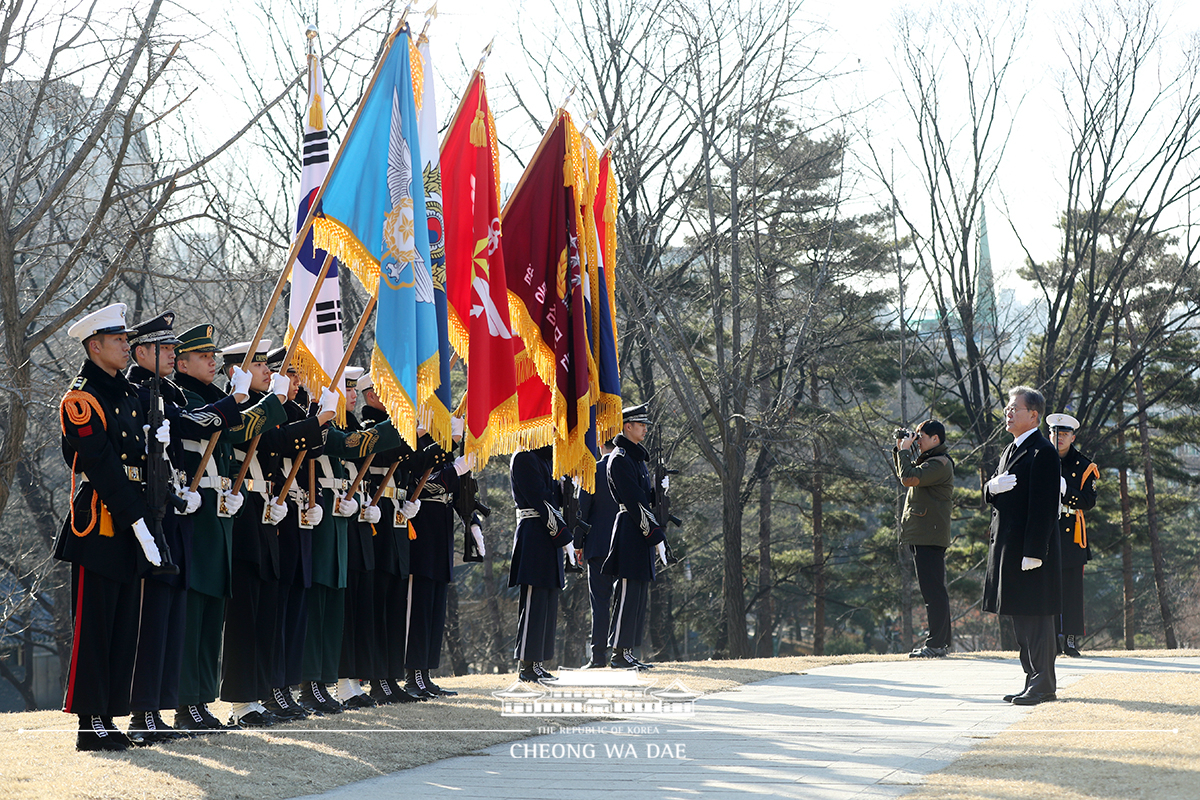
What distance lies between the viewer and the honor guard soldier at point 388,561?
737 centimetres

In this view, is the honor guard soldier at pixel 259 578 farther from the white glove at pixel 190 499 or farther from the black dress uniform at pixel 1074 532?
the black dress uniform at pixel 1074 532

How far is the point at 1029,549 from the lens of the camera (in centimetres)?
694

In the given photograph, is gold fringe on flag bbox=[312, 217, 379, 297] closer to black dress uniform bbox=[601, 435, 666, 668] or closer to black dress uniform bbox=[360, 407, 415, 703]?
black dress uniform bbox=[360, 407, 415, 703]

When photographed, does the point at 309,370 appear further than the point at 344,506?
No

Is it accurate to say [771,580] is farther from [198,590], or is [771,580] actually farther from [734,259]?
[198,590]

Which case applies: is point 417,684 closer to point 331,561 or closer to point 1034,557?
point 331,561

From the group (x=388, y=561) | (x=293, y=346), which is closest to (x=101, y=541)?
(x=293, y=346)

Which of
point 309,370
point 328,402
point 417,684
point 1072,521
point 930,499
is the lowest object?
point 417,684

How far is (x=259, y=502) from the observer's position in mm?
6312

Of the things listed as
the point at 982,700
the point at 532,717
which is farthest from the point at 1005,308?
the point at 532,717

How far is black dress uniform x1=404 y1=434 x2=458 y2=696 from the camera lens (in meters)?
7.70

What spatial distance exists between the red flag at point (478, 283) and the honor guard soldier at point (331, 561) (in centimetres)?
68

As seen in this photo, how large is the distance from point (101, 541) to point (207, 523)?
28.0 inches

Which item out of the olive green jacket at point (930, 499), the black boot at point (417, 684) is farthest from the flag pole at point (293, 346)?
the olive green jacket at point (930, 499)
